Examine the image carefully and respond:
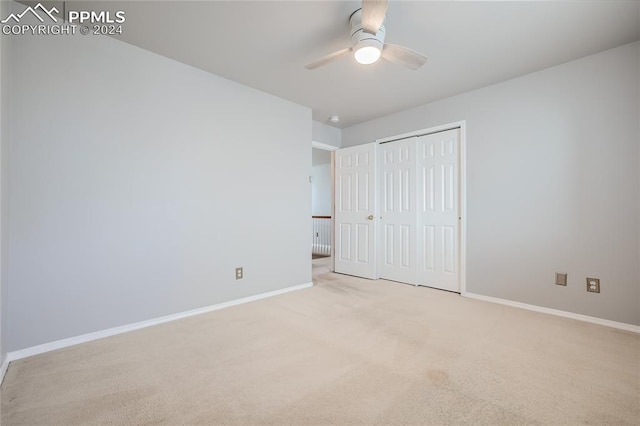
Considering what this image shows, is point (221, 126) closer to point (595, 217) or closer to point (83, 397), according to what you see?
point (83, 397)

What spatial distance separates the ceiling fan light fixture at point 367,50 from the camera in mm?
1993

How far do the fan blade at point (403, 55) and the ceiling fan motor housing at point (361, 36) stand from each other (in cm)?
9

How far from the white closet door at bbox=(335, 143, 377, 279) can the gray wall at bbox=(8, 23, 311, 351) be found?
1509mm

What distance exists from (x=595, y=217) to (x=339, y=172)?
10.5ft

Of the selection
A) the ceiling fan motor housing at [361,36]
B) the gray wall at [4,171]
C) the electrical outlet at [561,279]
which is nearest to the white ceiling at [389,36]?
the ceiling fan motor housing at [361,36]

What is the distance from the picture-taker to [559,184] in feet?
9.17

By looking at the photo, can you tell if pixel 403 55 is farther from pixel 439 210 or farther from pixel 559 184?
pixel 439 210

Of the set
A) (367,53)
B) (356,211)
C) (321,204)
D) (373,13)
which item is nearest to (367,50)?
(367,53)

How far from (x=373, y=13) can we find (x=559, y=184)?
248 centimetres

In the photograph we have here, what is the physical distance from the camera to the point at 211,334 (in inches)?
92.0

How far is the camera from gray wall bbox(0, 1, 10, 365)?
1702 millimetres

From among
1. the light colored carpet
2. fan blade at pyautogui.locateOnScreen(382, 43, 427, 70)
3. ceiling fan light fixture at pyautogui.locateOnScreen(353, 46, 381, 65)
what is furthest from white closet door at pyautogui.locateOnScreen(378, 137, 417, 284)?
ceiling fan light fixture at pyautogui.locateOnScreen(353, 46, 381, 65)

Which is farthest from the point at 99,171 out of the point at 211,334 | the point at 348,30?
the point at 348,30

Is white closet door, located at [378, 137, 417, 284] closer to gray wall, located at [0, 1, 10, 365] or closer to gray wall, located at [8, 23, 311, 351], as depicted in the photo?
gray wall, located at [8, 23, 311, 351]
